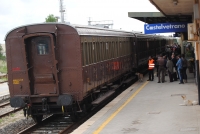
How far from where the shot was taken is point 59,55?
42.9ft

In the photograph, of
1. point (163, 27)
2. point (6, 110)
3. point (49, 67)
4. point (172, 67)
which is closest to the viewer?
point (49, 67)

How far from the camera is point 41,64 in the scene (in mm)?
13227

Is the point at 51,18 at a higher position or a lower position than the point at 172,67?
higher

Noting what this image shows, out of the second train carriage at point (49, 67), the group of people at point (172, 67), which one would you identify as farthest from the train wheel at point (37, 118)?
the group of people at point (172, 67)

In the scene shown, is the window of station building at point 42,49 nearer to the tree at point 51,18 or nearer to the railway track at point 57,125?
the railway track at point 57,125

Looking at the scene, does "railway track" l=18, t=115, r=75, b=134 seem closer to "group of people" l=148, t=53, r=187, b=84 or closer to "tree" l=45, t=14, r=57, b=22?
"group of people" l=148, t=53, r=187, b=84

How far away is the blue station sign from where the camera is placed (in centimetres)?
2289

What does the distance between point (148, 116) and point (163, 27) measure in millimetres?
11580

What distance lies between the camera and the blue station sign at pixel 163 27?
2289 centimetres

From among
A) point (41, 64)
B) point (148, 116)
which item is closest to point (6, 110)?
point (41, 64)

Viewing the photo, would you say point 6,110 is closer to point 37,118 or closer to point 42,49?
point 37,118


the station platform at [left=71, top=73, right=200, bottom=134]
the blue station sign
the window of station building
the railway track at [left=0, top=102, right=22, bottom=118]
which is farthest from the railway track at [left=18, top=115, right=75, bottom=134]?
the blue station sign

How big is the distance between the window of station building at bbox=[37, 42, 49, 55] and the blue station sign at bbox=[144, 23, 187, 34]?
10.6m

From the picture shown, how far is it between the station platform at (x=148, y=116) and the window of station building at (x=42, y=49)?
2.47 metres
